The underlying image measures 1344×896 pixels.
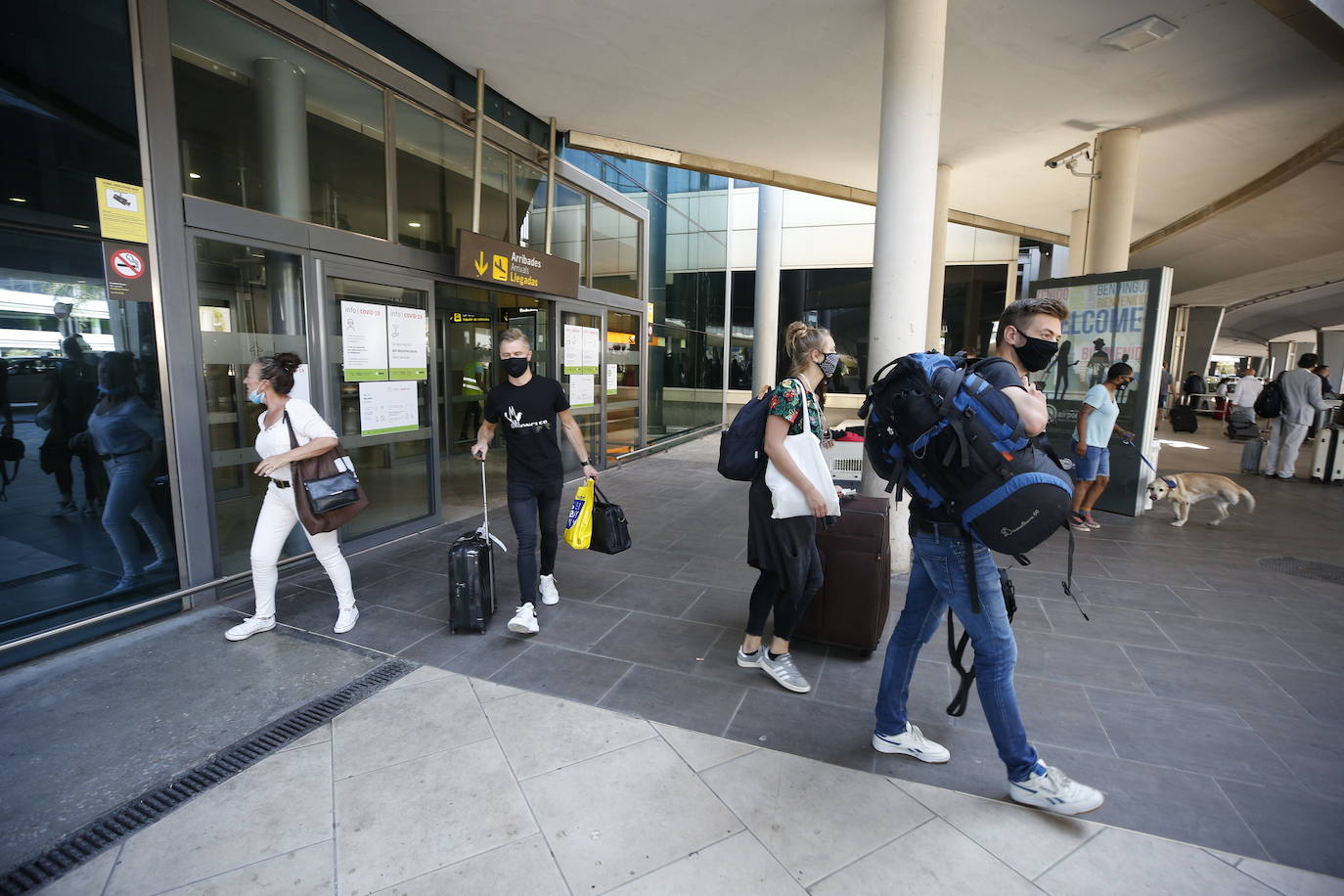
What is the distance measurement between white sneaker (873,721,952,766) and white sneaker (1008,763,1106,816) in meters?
0.33

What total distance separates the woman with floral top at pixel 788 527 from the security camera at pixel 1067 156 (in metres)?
8.62

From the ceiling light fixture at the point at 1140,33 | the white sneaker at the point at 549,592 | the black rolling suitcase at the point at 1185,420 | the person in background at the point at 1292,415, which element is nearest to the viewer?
the white sneaker at the point at 549,592

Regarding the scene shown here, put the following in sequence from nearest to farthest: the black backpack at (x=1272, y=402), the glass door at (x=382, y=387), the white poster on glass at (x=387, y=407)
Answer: the glass door at (x=382, y=387) → the white poster on glass at (x=387, y=407) → the black backpack at (x=1272, y=402)

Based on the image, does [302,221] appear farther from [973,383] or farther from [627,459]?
[627,459]

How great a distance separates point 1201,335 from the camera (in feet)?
103

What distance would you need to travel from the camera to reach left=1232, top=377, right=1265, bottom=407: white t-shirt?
504 inches

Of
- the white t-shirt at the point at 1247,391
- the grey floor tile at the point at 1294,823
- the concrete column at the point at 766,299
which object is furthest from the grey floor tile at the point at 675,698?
the white t-shirt at the point at 1247,391

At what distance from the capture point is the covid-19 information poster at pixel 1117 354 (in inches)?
275

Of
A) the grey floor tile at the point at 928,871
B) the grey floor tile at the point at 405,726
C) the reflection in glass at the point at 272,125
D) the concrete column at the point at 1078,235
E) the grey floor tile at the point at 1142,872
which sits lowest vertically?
the grey floor tile at the point at 405,726

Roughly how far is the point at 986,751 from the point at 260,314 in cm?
538

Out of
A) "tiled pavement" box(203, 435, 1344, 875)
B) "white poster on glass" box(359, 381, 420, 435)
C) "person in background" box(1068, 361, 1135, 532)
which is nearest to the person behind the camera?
"tiled pavement" box(203, 435, 1344, 875)

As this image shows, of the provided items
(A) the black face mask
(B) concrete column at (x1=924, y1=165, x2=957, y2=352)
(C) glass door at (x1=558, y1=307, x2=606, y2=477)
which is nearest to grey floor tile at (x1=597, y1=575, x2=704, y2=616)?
(A) the black face mask

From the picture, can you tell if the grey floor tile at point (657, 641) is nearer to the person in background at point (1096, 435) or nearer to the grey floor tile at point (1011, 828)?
the grey floor tile at point (1011, 828)

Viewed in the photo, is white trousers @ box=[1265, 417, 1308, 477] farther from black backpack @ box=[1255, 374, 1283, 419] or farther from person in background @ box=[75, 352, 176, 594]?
person in background @ box=[75, 352, 176, 594]
